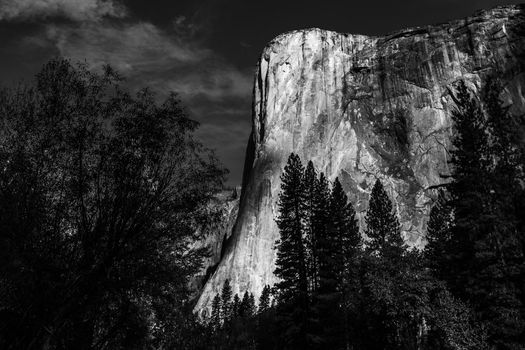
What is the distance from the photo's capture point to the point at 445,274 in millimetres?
35500

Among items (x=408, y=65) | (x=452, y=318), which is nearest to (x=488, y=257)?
(x=452, y=318)

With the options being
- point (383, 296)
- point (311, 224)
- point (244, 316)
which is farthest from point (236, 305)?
point (383, 296)

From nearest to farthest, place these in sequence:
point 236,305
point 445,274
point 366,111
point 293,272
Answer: point 445,274 < point 293,272 < point 236,305 < point 366,111

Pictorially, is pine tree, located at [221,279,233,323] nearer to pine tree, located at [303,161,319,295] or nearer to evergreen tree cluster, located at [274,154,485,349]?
pine tree, located at [303,161,319,295]

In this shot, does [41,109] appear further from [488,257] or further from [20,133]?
[488,257]

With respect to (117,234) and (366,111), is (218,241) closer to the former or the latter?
(366,111)

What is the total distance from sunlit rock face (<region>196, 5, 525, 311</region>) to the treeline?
44.9 metres

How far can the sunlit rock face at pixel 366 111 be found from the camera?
9138cm

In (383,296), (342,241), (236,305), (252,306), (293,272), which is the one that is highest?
(236,305)

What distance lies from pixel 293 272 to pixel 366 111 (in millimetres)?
76016

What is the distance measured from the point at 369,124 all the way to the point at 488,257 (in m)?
81.3

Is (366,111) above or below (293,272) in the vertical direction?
above

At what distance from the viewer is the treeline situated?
23.5 m

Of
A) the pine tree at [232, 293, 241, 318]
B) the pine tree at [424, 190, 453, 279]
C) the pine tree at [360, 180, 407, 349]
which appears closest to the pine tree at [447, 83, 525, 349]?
the pine tree at [360, 180, 407, 349]
